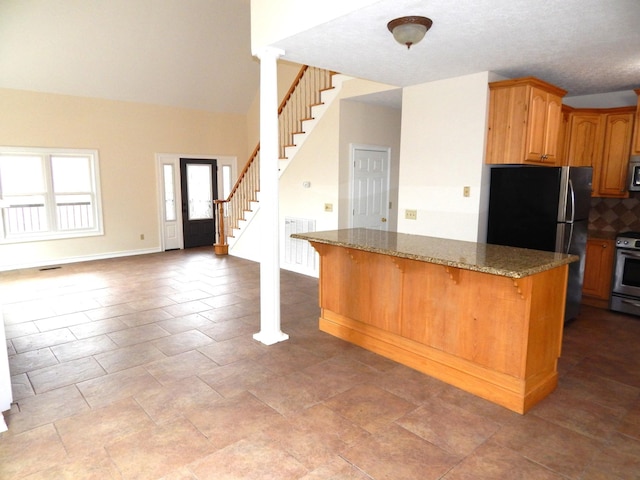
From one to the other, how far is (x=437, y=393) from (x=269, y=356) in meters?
1.40

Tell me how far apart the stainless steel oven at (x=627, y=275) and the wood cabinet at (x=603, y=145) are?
0.67 m

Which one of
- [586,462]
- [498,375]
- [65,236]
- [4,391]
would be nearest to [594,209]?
[498,375]

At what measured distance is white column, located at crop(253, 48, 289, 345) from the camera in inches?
142

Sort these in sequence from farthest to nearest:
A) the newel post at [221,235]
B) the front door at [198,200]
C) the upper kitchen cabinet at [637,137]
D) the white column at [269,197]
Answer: the front door at [198,200]
the newel post at [221,235]
the upper kitchen cabinet at [637,137]
the white column at [269,197]

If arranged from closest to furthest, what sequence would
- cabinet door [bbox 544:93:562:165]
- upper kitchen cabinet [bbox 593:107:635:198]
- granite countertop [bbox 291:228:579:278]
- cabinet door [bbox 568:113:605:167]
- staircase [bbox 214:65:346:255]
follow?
1. granite countertop [bbox 291:228:579:278]
2. cabinet door [bbox 544:93:562:165]
3. upper kitchen cabinet [bbox 593:107:635:198]
4. cabinet door [bbox 568:113:605:167]
5. staircase [bbox 214:65:346:255]

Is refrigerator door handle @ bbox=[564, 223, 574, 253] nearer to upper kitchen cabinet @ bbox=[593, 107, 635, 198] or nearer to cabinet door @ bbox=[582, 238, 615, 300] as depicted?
cabinet door @ bbox=[582, 238, 615, 300]

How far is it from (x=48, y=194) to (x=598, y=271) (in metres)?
8.36

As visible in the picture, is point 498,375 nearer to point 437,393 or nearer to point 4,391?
point 437,393

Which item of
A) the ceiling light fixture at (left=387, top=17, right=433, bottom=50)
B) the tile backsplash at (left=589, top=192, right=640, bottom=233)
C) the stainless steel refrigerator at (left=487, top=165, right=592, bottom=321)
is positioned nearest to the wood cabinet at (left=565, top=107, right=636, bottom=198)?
the tile backsplash at (left=589, top=192, right=640, bottom=233)

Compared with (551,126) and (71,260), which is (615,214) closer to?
(551,126)

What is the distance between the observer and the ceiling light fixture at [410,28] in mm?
2756

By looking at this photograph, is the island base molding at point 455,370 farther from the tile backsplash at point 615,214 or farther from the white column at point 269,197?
the tile backsplash at point 615,214

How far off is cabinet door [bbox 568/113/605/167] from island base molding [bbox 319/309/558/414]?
320cm

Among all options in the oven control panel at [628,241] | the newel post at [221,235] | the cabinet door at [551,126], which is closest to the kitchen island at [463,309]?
the cabinet door at [551,126]
